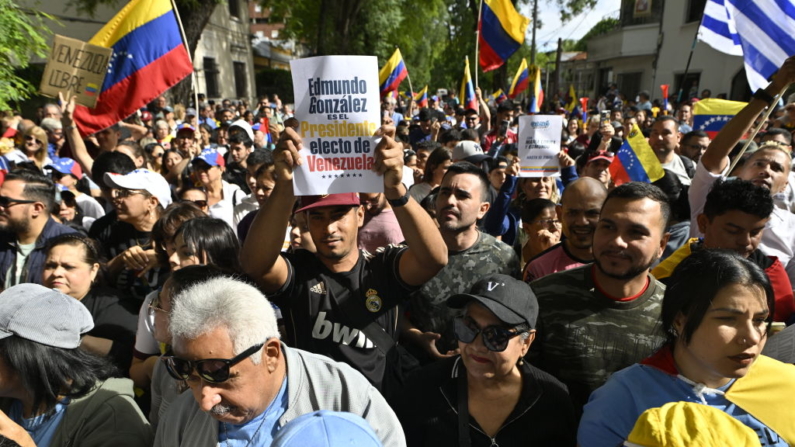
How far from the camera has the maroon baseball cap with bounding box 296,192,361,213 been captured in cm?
239

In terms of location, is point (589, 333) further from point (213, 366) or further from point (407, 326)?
point (213, 366)

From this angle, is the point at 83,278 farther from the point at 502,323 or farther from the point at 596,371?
the point at 596,371

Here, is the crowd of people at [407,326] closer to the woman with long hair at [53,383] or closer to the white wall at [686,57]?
the woman with long hair at [53,383]

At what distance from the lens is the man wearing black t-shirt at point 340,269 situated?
2.21m

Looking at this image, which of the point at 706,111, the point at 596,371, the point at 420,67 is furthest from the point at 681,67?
the point at 596,371

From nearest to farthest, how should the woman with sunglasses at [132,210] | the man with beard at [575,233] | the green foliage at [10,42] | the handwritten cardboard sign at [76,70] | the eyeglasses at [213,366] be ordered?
the eyeglasses at [213,366], the man with beard at [575,233], the woman with sunglasses at [132,210], the handwritten cardboard sign at [76,70], the green foliage at [10,42]

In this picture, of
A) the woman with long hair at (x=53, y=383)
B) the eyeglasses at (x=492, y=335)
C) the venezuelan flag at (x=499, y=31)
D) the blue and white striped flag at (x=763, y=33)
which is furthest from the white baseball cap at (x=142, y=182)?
the venezuelan flag at (x=499, y=31)

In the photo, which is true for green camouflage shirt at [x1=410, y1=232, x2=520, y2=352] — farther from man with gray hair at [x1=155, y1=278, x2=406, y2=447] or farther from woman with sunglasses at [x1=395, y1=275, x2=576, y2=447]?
man with gray hair at [x1=155, y1=278, x2=406, y2=447]

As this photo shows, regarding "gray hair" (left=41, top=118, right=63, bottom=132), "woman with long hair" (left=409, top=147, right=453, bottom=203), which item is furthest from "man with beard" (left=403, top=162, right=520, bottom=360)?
"gray hair" (left=41, top=118, right=63, bottom=132)

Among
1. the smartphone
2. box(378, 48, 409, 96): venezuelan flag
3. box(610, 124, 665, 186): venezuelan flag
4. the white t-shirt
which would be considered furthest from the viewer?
box(378, 48, 409, 96): venezuelan flag

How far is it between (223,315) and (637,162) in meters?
4.03

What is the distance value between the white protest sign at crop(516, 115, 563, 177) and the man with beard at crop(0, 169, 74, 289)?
12.6 feet

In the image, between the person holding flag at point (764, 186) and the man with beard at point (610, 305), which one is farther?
the person holding flag at point (764, 186)

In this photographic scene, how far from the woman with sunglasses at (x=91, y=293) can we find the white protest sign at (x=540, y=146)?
3414mm
